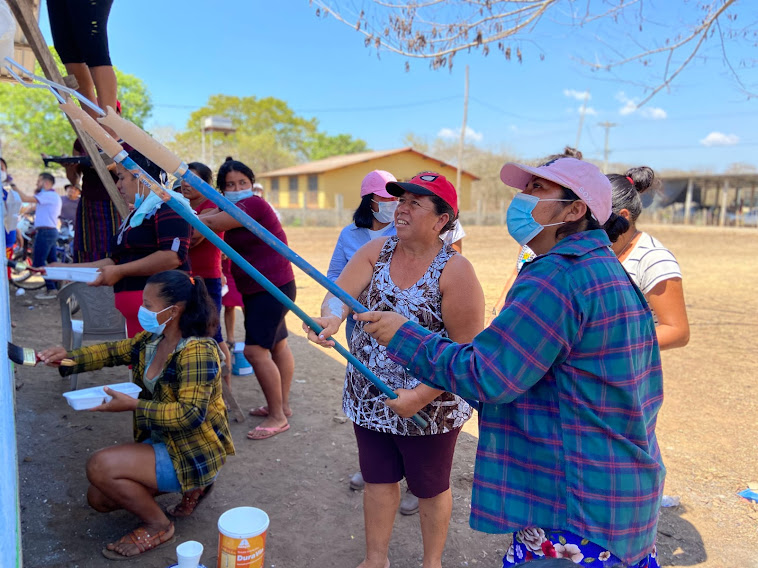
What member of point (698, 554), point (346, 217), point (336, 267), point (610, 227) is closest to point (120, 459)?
point (336, 267)

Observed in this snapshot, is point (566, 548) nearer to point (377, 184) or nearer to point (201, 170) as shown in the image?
point (377, 184)

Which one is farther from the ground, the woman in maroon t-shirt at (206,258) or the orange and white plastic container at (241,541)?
the woman in maroon t-shirt at (206,258)

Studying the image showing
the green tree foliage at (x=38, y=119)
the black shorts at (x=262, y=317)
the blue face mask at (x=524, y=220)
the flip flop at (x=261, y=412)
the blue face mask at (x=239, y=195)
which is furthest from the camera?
the green tree foliage at (x=38, y=119)

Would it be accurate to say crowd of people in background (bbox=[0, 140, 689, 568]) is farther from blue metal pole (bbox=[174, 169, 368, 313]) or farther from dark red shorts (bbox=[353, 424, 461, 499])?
blue metal pole (bbox=[174, 169, 368, 313])

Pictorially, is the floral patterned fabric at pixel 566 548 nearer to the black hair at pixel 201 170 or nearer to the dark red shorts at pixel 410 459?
the dark red shorts at pixel 410 459

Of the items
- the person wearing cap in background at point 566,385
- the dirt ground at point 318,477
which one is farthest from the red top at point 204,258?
the person wearing cap in background at point 566,385

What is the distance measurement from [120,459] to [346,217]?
1073 inches

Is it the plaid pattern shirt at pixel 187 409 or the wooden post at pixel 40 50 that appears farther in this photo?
the wooden post at pixel 40 50

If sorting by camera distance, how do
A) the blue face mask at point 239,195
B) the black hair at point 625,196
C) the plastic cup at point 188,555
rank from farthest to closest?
the blue face mask at point 239,195 → the black hair at point 625,196 → the plastic cup at point 188,555

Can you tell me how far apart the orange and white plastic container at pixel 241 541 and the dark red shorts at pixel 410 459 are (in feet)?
1.67

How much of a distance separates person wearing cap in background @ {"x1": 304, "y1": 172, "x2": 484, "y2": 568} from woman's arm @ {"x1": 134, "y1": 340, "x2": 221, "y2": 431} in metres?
0.70

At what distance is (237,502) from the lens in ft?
10.8

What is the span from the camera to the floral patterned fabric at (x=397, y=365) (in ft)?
7.73

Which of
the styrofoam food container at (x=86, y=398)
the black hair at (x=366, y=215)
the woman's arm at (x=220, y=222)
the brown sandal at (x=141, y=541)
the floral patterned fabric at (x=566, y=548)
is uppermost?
the black hair at (x=366, y=215)
